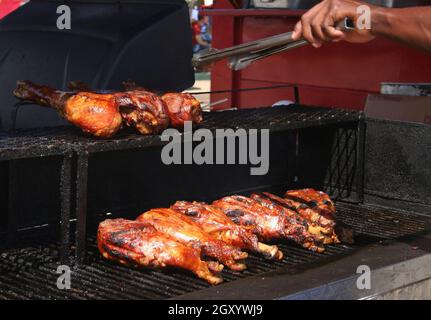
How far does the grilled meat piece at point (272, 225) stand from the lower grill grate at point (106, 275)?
71mm

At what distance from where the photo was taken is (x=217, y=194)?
5059 millimetres

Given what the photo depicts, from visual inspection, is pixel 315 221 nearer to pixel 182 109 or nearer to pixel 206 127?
pixel 206 127

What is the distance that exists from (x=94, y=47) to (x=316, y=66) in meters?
2.57

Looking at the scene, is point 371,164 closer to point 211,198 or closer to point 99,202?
point 211,198

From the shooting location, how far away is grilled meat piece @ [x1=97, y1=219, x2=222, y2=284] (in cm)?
349

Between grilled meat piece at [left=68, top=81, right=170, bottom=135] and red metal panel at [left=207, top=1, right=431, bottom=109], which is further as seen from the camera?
red metal panel at [left=207, top=1, right=431, bottom=109]

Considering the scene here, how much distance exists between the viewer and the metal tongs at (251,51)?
153 inches

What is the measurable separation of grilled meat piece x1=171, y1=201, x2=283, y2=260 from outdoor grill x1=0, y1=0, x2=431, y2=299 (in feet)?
0.24

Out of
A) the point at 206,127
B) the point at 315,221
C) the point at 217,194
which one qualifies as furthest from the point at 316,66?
the point at 206,127
